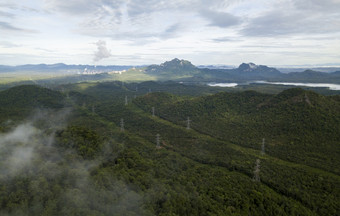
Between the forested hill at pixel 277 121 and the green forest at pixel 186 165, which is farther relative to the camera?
the forested hill at pixel 277 121

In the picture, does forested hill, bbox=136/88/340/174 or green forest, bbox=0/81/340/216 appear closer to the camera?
green forest, bbox=0/81/340/216

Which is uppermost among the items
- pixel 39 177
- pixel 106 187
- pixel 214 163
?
pixel 39 177

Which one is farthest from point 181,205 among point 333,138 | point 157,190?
point 333,138

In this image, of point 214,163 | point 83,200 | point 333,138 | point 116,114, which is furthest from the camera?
point 116,114

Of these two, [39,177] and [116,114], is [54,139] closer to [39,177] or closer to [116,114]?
[39,177]

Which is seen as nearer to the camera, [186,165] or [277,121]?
[186,165]

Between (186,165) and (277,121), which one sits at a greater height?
(277,121)

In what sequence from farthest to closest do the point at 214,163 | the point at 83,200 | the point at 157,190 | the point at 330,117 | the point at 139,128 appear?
the point at 139,128
the point at 330,117
the point at 214,163
the point at 157,190
the point at 83,200

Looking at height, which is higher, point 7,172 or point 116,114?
point 7,172
